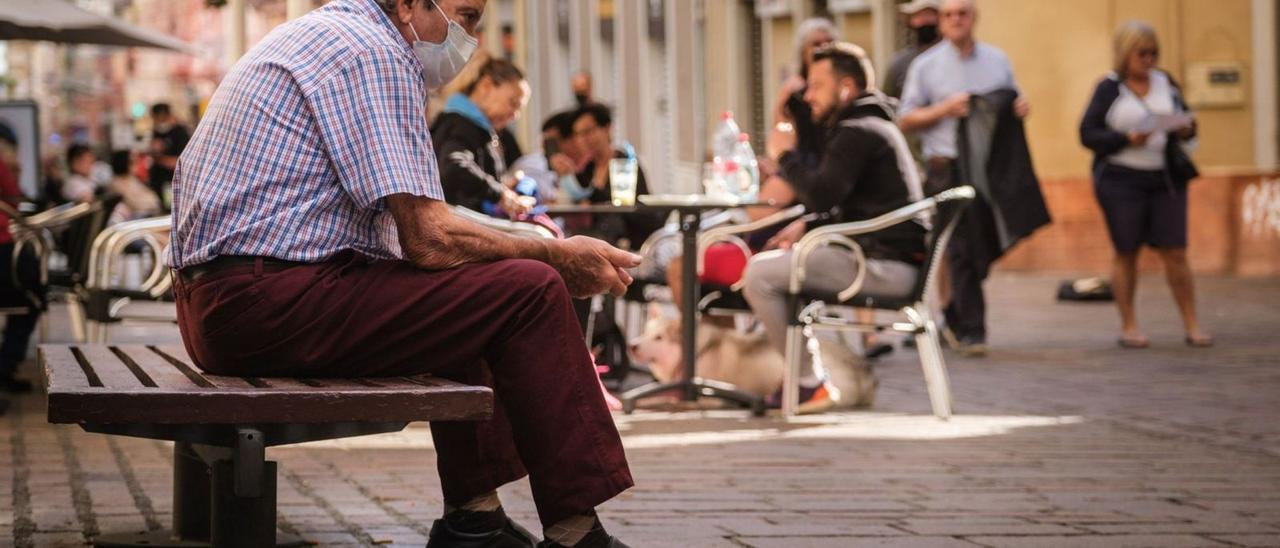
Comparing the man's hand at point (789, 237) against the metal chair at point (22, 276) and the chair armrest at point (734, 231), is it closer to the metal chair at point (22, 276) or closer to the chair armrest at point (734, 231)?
the chair armrest at point (734, 231)

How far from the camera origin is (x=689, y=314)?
9.27 meters

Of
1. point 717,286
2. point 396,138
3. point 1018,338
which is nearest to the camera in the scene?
point 396,138

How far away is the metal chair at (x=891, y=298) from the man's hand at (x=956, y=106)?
3249 millimetres

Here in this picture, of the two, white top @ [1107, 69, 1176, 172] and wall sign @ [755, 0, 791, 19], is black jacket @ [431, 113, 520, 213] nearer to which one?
white top @ [1107, 69, 1176, 172]

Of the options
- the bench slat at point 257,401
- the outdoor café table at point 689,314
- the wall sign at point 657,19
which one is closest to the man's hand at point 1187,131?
the outdoor café table at point 689,314

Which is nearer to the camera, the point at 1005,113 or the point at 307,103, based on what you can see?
the point at 307,103

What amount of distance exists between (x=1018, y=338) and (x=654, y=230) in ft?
9.38

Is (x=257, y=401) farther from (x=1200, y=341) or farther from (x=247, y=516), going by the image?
(x=1200, y=341)

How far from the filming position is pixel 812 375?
9.00 m

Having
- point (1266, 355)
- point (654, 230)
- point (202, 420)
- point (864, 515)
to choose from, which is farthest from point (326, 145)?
point (1266, 355)

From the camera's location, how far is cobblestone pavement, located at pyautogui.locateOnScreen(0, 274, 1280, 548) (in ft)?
18.2

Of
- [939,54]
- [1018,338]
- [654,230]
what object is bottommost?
[1018,338]

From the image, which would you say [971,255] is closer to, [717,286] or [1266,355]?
[1266,355]

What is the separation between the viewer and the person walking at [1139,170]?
40.3ft
